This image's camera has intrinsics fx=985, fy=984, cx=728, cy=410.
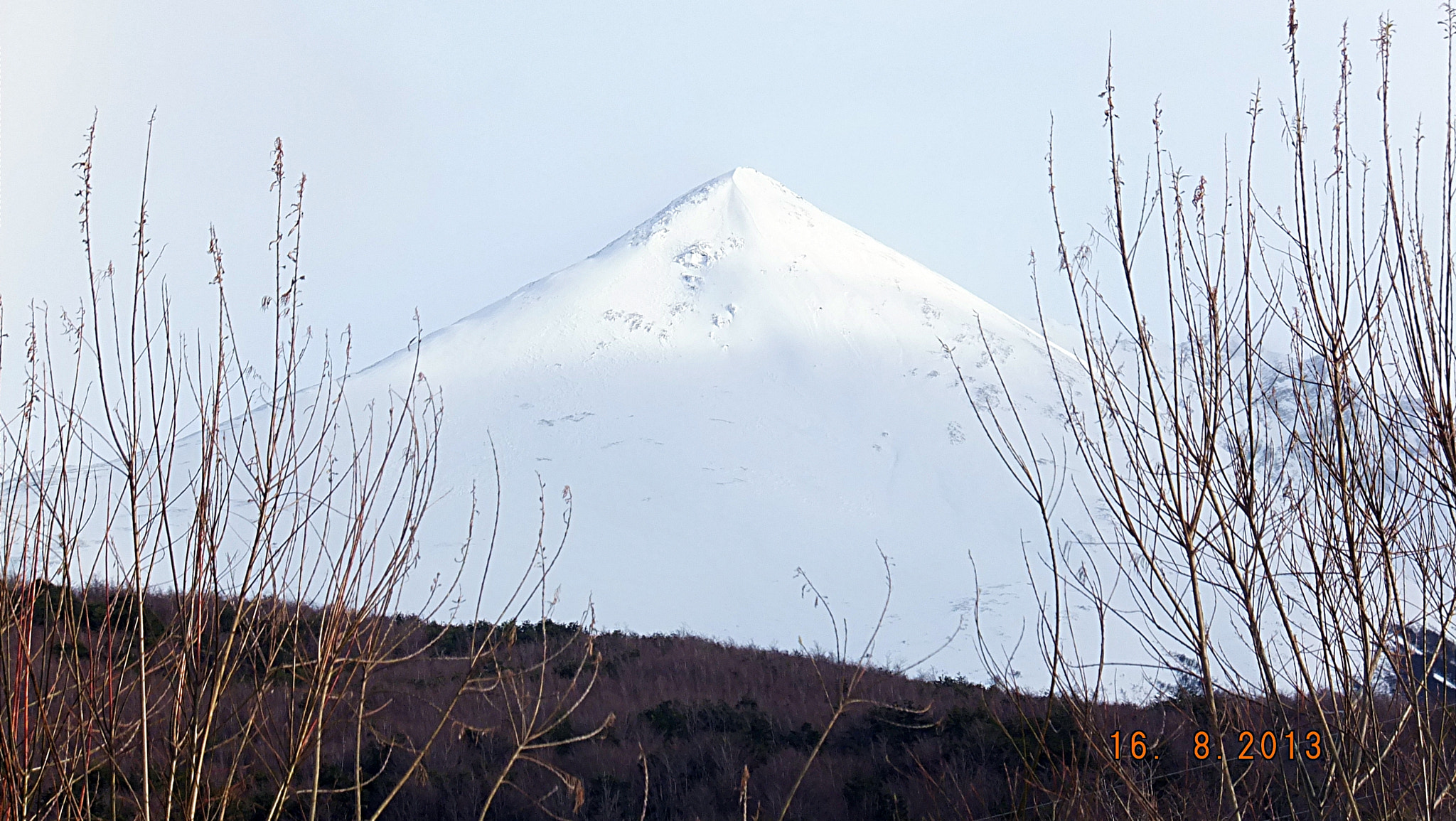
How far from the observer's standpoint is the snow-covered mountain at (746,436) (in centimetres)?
3569

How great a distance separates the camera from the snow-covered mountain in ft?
117

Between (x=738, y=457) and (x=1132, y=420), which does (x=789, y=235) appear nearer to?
(x=738, y=457)

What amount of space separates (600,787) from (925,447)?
4070 centimetres

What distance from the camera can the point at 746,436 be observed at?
152ft

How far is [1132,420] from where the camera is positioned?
2.45m
